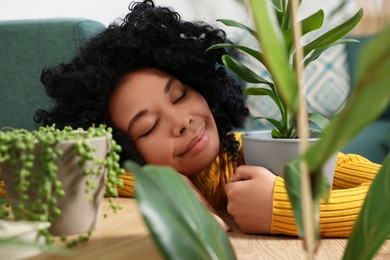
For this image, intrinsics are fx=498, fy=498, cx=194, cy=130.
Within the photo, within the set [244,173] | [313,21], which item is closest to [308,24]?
[313,21]

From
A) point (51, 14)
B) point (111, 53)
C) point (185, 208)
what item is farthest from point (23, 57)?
point (185, 208)

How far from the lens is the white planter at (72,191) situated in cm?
61

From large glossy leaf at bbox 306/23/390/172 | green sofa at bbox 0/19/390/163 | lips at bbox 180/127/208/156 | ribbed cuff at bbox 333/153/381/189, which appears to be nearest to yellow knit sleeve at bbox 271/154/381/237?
ribbed cuff at bbox 333/153/381/189

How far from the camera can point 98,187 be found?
0.64 m

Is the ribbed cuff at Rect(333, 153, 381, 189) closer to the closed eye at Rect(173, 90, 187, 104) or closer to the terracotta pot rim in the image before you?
the terracotta pot rim

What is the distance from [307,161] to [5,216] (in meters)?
0.44

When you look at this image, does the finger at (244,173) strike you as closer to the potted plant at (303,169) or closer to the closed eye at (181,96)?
the closed eye at (181,96)

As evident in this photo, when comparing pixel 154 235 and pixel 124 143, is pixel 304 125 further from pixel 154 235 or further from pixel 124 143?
pixel 124 143

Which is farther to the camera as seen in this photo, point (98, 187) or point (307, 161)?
point (98, 187)

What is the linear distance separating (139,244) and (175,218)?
0.22m

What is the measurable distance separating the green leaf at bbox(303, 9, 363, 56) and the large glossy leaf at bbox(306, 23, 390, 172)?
1.78ft

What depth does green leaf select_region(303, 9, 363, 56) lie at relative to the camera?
878mm

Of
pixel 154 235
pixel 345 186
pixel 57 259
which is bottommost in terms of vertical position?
pixel 345 186

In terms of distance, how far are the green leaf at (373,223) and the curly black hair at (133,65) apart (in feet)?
2.29
